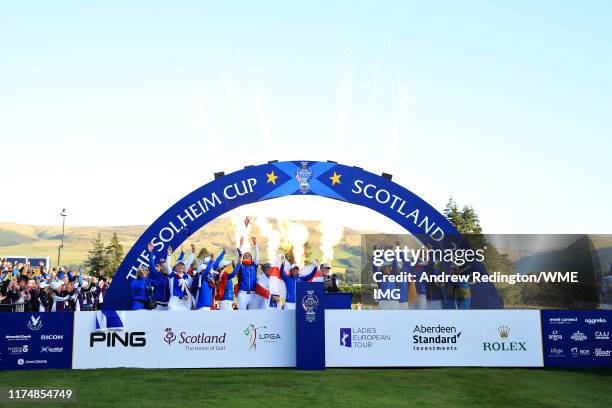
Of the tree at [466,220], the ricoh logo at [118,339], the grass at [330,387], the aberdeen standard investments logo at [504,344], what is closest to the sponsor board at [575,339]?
the grass at [330,387]

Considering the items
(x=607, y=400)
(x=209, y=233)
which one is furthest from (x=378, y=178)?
(x=209, y=233)

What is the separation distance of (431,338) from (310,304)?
10.7 feet

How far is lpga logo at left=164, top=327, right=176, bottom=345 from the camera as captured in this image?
625 inches

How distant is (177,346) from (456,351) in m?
6.93

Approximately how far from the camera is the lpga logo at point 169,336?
52.1 feet

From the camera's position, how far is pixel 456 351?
16.1 meters

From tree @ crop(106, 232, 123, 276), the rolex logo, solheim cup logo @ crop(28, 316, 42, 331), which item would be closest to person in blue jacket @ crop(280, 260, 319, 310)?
the rolex logo

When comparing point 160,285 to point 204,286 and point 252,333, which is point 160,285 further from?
point 252,333

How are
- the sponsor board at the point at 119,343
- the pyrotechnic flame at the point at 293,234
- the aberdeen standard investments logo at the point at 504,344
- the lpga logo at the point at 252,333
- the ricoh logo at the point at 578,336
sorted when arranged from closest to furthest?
the sponsor board at the point at 119,343 < the lpga logo at the point at 252,333 < the aberdeen standard investments logo at the point at 504,344 < the ricoh logo at the point at 578,336 < the pyrotechnic flame at the point at 293,234

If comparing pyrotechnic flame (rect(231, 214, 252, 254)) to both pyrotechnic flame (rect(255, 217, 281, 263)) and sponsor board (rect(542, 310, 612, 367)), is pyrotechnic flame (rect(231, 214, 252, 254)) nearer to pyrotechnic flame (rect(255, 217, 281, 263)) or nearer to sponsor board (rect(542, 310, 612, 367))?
pyrotechnic flame (rect(255, 217, 281, 263))

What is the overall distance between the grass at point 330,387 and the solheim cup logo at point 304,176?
7788 millimetres

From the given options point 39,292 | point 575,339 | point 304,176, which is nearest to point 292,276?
point 304,176

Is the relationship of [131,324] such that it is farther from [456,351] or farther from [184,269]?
[456,351]

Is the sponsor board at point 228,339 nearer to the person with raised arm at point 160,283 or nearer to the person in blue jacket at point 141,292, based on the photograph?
the person with raised arm at point 160,283
